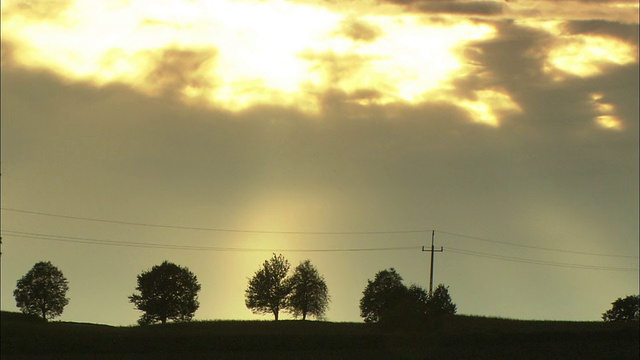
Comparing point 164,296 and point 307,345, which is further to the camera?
point 164,296

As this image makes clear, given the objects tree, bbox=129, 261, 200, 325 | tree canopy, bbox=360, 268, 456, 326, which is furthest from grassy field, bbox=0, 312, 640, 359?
tree, bbox=129, 261, 200, 325

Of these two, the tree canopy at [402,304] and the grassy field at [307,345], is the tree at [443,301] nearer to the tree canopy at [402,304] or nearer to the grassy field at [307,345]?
the tree canopy at [402,304]

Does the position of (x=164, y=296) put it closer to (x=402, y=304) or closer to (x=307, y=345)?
(x=402, y=304)

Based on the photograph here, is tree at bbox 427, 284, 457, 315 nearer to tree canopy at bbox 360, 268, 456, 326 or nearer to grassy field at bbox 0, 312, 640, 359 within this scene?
tree canopy at bbox 360, 268, 456, 326

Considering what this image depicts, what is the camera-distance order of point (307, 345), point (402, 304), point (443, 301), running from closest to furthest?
point (307, 345)
point (402, 304)
point (443, 301)

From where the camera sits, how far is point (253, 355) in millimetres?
87000

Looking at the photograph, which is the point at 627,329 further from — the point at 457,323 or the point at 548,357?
the point at 457,323

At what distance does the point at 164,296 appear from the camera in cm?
19188

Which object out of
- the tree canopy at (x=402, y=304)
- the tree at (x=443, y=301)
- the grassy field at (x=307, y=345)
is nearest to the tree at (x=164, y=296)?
the tree canopy at (x=402, y=304)

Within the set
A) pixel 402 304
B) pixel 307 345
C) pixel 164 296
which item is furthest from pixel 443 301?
pixel 307 345

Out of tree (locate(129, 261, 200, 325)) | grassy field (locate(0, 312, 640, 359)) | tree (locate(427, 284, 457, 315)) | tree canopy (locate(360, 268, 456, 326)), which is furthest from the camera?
tree (locate(129, 261, 200, 325))

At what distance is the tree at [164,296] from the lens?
626 ft

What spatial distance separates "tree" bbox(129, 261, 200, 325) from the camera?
19075cm

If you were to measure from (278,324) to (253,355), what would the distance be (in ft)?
214
